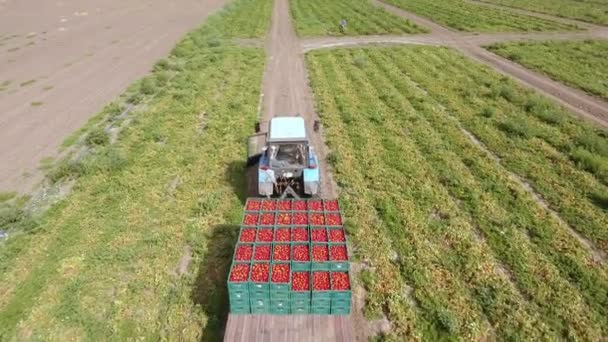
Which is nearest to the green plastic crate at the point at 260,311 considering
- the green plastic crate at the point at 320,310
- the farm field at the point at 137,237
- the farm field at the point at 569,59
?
the green plastic crate at the point at 320,310

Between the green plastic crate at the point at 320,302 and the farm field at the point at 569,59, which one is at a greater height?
the farm field at the point at 569,59

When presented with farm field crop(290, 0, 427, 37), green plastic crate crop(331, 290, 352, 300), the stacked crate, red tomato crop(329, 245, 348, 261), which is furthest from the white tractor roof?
farm field crop(290, 0, 427, 37)

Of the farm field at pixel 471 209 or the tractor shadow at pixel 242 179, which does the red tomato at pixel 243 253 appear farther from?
the tractor shadow at pixel 242 179

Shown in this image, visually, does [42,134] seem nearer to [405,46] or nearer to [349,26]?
[405,46]

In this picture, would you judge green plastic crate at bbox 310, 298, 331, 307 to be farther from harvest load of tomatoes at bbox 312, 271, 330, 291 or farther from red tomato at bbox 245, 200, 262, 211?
red tomato at bbox 245, 200, 262, 211

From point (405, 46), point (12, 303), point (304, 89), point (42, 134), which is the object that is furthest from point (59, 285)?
point (405, 46)

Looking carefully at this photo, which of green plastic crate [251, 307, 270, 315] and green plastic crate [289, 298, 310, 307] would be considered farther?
green plastic crate [251, 307, 270, 315]

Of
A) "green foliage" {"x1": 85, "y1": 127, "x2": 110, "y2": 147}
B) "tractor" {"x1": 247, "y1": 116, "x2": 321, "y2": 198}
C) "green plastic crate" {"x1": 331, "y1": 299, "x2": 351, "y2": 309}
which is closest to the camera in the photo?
"green plastic crate" {"x1": 331, "y1": 299, "x2": 351, "y2": 309}
